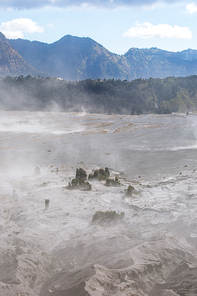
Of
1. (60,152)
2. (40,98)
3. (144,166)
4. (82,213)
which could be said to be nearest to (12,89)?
(40,98)

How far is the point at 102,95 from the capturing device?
80.8m

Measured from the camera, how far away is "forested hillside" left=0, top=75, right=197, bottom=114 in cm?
7225

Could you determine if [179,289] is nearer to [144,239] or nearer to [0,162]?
[144,239]

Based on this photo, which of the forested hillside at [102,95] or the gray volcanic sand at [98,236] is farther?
the forested hillside at [102,95]

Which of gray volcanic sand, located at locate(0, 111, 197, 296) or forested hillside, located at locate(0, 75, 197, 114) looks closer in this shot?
gray volcanic sand, located at locate(0, 111, 197, 296)

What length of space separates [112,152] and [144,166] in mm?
6008

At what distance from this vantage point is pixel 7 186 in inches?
442

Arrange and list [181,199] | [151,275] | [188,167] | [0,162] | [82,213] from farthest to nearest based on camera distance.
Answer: [0,162] → [188,167] → [181,199] → [82,213] → [151,275]

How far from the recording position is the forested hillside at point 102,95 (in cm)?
7225

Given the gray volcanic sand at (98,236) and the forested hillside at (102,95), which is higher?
the forested hillside at (102,95)

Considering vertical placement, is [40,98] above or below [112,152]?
above

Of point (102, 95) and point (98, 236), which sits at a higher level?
point (102, 95)

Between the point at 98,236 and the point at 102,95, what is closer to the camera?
the point at 98,236

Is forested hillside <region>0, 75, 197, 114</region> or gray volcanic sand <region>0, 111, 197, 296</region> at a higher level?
forested hillside <region>0, 75, 197, 114</region>
